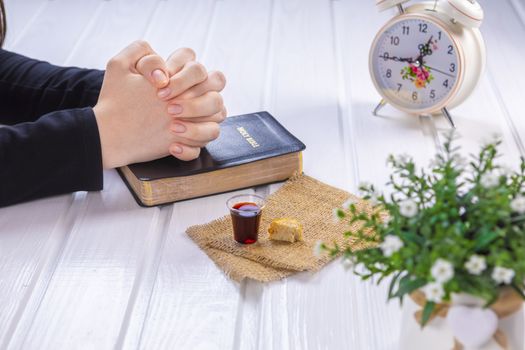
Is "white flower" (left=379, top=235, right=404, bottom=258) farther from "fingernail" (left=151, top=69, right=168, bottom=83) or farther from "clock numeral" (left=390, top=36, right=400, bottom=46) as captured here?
"clock numeral" (left=390, top=36, right=400, bottom=46)

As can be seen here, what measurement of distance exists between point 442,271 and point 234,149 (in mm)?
818

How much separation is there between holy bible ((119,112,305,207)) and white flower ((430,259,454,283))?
75cm

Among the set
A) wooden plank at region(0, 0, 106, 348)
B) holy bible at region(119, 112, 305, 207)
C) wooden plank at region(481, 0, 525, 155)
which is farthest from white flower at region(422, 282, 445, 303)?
wooden plank at region(481, 0, 525, 155)

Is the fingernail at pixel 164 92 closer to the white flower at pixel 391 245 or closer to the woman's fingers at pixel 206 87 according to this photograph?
the woman's fingers at pixel 206 87

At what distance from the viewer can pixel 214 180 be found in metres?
1.47

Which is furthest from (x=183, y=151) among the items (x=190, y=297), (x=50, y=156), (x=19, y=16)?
(x=19, y=16)

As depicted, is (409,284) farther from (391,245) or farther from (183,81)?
(183,81)

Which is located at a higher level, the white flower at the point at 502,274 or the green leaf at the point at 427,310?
the white flower at the point at 502,274

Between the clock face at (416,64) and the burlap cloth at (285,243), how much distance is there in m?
0.38

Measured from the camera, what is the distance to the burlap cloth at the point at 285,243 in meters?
1.24

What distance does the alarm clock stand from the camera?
1.64m

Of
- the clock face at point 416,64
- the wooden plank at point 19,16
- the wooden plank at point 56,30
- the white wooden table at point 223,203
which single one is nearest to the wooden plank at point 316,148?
the white wooden table at point 223,203

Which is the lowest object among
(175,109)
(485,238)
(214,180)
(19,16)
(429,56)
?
(19,16)

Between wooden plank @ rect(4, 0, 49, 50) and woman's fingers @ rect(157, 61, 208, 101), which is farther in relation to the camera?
wooden plank @ rect(4, 0, 49, 50)
